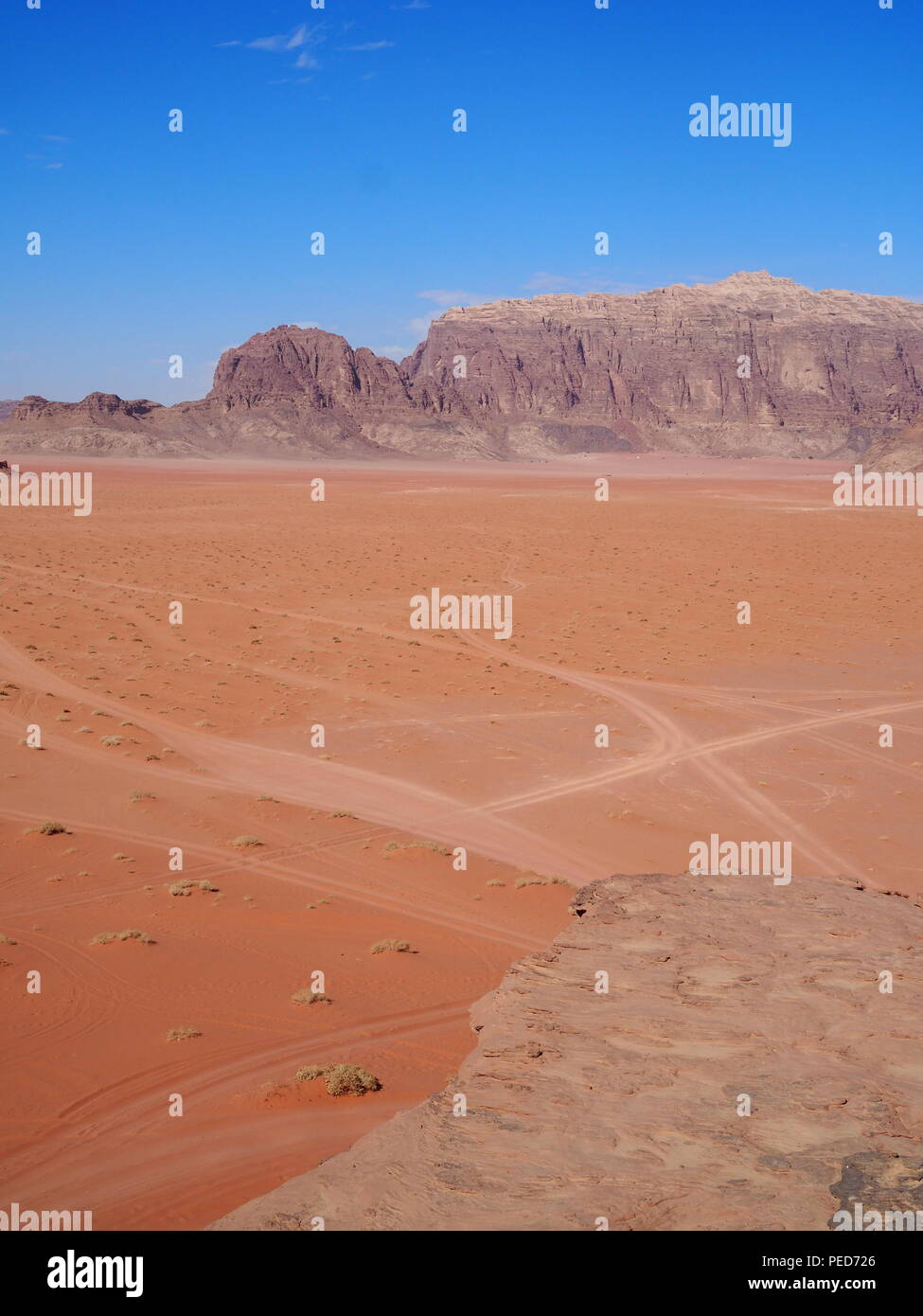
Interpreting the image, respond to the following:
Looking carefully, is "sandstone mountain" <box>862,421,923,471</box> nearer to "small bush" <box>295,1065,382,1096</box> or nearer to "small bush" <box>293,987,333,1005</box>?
"small bush" <box>293,987,333,1005</box>

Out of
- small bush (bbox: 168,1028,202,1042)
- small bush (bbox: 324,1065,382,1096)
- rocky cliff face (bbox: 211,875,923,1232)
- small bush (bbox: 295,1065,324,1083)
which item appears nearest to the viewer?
rocky cliff face (bbox: 211,875,923,1232)

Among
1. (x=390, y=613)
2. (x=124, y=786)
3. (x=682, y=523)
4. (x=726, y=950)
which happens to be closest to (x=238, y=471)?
(x=682, y=523)

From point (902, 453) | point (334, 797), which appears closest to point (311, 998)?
point (334, 797)

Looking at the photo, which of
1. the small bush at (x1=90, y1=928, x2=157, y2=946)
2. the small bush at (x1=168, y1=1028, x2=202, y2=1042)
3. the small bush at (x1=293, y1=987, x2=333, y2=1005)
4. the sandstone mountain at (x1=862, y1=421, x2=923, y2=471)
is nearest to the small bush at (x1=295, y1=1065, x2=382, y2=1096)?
the small bush at (x1=168, y1=1028, x2=202, y2=1042)

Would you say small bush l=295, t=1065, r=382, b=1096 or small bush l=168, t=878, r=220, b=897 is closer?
small bush l=295, t=1065, r=382, b=1096

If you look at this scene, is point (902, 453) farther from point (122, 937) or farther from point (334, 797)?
point (122, 937)
